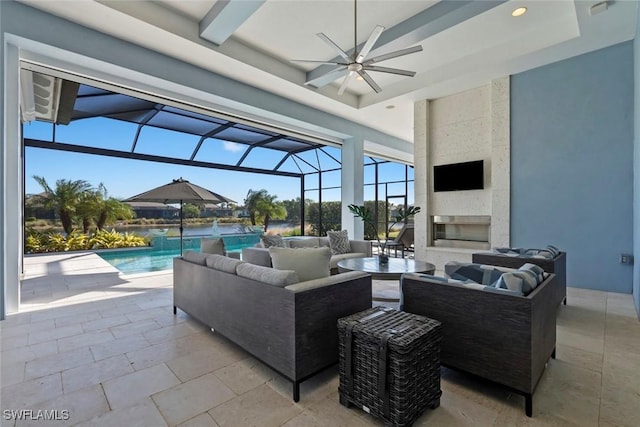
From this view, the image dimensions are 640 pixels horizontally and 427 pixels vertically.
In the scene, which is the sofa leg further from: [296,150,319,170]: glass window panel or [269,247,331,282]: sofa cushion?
[296,150,319,170]: glass window panel

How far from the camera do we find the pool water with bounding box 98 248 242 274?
7180 mm

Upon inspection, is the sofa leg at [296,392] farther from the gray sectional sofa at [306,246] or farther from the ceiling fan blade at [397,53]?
the ceiling fan blade at [397,53]

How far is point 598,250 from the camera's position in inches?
167

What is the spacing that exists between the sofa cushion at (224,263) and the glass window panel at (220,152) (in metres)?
5.59

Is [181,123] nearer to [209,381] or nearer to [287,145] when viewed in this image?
[287,145]

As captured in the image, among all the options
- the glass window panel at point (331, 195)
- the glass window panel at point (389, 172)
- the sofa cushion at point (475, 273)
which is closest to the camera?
the sofa cushion at point (475, 273)

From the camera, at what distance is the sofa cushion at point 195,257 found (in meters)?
2.92

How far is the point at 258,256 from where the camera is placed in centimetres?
455

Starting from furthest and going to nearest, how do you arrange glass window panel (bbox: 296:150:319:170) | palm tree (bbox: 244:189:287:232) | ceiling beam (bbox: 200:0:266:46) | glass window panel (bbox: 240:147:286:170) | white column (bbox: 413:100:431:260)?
1. palm tree (bbox: 244:189:287:232)
2. glass window panel (bbox: 296:150:319:170)
3. glass window panel (bbox: 240:147:286:170)
4. white column (bbox: 413:100:431:260)
5. ceiling beam (bbox: 200:0:266:46)

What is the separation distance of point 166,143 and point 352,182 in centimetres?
525

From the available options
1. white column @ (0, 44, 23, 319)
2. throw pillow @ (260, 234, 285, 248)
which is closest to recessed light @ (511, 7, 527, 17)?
throw pillow @ (260, 234, 285, 248)

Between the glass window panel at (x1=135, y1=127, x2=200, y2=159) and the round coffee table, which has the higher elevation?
the glass window panel at (x1=135, y1=127, x2=200, y2=159)

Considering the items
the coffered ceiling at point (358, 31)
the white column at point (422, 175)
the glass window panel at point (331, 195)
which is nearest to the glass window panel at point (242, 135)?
the coffered ceiling at point (358, 31)

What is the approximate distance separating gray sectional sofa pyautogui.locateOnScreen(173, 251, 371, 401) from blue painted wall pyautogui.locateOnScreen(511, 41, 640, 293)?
4.08 m
